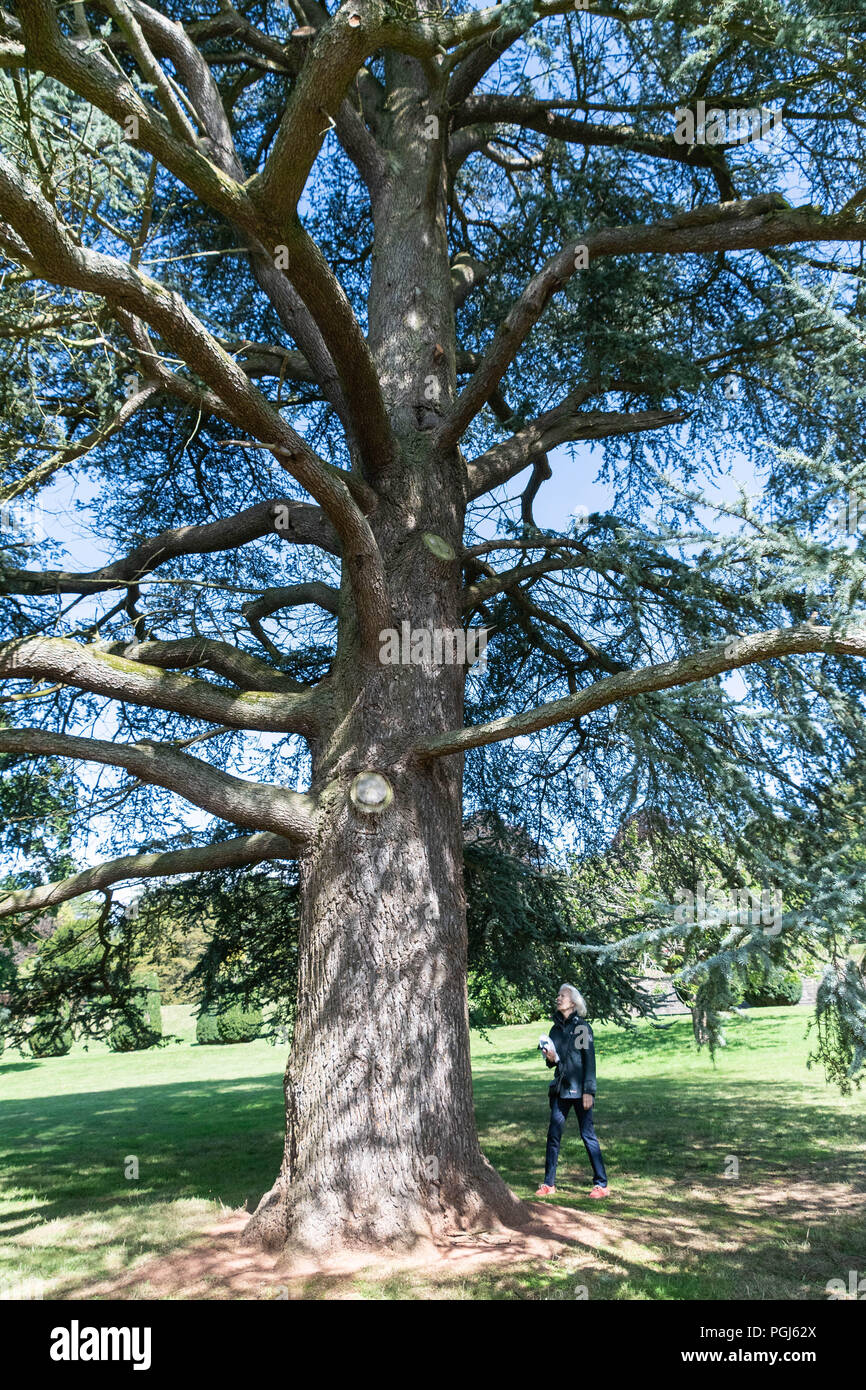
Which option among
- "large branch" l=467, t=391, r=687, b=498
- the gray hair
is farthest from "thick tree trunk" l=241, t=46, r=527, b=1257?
the gray hair

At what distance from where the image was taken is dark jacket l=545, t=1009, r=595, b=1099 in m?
7.28

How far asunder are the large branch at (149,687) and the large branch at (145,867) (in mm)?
837

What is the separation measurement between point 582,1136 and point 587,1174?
1520 millimetres

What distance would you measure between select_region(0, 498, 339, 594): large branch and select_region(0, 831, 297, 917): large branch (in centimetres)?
243

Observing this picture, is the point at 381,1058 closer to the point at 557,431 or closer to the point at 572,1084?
the point at 572,1084

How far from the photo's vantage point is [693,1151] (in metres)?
9.30

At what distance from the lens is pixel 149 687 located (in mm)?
6207

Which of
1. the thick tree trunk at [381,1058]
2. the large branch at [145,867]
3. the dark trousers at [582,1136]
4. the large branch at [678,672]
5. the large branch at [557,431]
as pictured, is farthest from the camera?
the large branch at [557,431]

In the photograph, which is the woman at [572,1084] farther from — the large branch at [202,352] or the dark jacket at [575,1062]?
the large branch at [202,352]

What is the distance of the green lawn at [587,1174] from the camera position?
5.27 meters

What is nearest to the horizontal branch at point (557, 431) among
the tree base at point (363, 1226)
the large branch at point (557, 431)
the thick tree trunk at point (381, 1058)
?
the large branch at point (557, 431)

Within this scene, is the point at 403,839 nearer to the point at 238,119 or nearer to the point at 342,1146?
the point at 342,1146

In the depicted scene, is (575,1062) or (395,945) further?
(575,1062)

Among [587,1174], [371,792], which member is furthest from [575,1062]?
[371,792]
